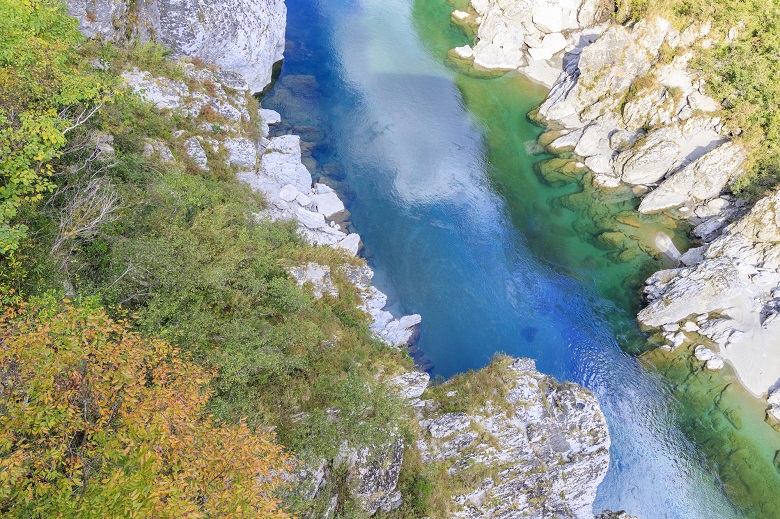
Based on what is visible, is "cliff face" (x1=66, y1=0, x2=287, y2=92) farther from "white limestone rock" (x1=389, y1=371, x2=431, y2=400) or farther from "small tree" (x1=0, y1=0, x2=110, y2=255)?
"white limestone rock" (x1=389, y1=371, x2=431, y2=400)

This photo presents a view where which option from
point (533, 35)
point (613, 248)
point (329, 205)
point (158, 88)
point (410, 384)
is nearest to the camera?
point (410, 384)

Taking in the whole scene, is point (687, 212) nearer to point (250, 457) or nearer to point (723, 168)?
point (723, 168)

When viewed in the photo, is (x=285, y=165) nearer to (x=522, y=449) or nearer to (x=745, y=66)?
(x=522, y=449)

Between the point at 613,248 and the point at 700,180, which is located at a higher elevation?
the point at 700,180

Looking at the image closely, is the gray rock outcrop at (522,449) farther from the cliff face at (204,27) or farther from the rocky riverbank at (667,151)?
the cliff face at (204,27)

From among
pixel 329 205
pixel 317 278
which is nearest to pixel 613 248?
pixel 329 205

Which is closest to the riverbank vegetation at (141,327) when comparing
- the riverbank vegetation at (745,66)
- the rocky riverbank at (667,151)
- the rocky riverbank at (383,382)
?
the rocky riverbank at (383,382)
